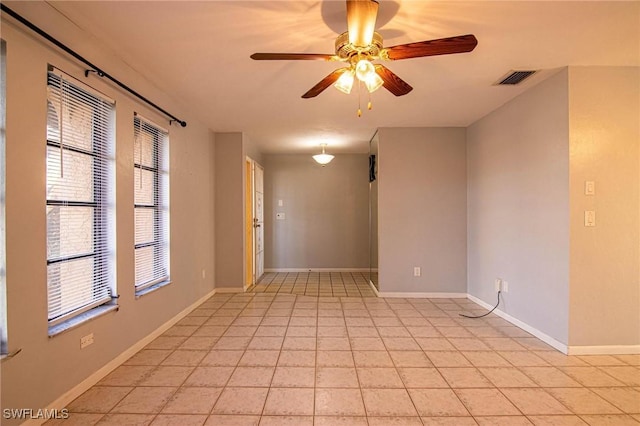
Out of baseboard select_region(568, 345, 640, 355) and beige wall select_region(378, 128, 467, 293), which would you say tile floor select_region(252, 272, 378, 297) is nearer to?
beige wall select_region(378, 128, 467, 293)

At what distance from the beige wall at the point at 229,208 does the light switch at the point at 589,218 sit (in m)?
4.09

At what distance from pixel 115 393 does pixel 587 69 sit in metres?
4.42

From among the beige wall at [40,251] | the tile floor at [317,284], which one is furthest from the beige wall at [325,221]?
the beige wall at [40,251]

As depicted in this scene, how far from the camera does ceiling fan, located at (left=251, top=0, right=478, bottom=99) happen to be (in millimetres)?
1632

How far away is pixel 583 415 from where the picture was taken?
1913mm

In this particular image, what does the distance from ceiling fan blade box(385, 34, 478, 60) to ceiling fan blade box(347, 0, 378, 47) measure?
0.16m

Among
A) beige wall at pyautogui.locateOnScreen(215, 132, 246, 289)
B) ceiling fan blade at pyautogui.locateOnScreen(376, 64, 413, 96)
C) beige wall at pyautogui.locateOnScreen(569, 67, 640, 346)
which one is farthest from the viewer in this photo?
beige wall at pyautogui.locateOnScreen(215, 132, 246, 289)

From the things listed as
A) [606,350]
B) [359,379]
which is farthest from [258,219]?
[606,350]

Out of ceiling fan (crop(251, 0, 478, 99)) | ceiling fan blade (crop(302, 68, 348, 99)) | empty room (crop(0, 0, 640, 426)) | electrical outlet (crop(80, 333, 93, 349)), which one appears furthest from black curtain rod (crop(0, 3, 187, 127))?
electrical outlet (crop(80, 333, 93, 349))

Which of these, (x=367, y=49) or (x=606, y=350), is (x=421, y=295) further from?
(x=367, y=49)

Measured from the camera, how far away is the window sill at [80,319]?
1899 millimetres

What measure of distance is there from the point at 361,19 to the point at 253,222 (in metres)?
4.35

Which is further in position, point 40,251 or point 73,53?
point 73,53

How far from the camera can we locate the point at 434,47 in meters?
1.74
